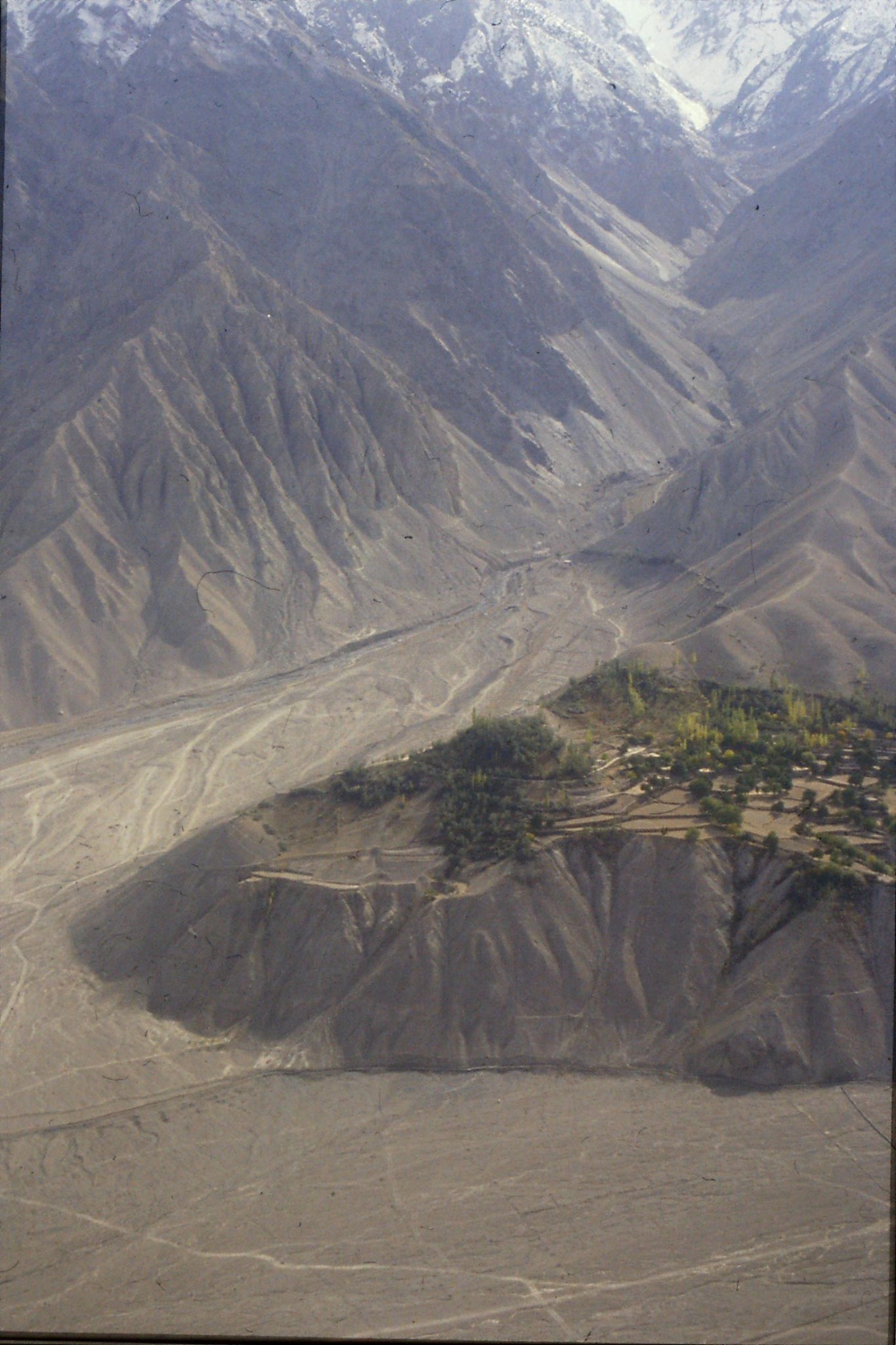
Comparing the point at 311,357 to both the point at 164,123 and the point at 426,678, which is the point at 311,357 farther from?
the point at 164,123

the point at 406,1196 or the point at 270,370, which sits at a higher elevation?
the point at 270,370

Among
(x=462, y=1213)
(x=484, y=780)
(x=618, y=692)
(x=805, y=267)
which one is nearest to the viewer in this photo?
(x=462, y=1213)

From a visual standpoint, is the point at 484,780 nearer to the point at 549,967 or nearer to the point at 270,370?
the point at 549,967

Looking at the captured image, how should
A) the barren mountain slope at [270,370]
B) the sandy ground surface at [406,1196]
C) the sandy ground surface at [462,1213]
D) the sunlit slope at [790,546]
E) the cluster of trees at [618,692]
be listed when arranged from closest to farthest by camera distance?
the sandy ground surface at [462,1213], the sandy ground surface at [406,1196], the cluster of trees at [618,692], the sunlit slope at [790,546], the barren mountain slope at [270,370]

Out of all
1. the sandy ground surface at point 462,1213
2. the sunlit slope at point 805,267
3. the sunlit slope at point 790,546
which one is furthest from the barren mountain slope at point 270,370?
the sandy ground surface at point 462,1213

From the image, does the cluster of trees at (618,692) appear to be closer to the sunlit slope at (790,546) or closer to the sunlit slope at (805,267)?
the sunlit slope at (790,546)

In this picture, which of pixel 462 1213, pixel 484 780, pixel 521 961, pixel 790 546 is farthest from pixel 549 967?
pixel 790 546
